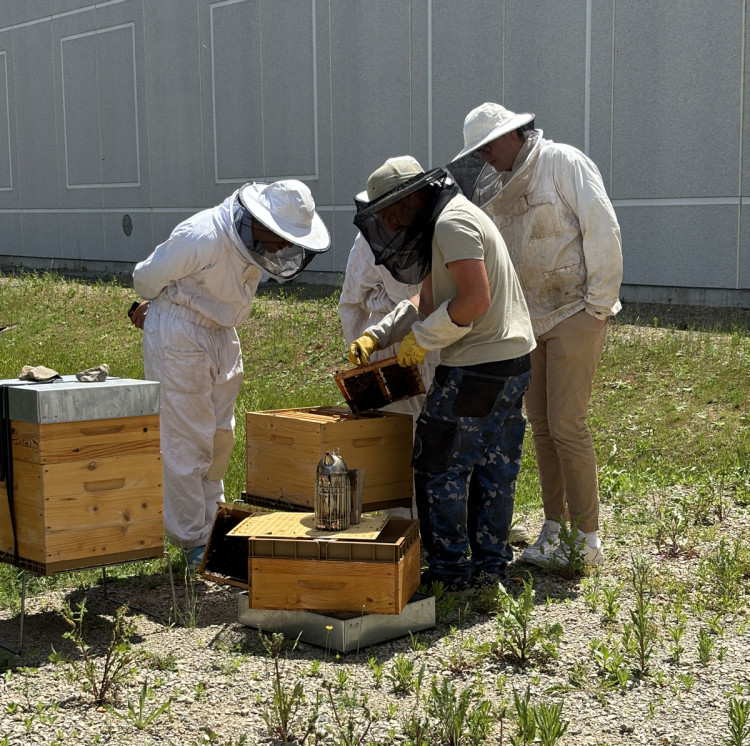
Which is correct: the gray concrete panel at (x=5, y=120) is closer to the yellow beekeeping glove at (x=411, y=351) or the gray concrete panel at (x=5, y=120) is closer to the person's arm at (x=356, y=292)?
the person's arm at (x=356, y=292)

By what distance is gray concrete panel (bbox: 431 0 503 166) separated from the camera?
1480 cm

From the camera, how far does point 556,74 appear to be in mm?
14141

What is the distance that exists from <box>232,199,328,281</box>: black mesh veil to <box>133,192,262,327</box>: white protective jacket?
0.12 feet

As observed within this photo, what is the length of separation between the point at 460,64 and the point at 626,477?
354 inches

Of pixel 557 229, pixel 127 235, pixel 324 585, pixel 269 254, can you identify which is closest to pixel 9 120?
pixel 127 235

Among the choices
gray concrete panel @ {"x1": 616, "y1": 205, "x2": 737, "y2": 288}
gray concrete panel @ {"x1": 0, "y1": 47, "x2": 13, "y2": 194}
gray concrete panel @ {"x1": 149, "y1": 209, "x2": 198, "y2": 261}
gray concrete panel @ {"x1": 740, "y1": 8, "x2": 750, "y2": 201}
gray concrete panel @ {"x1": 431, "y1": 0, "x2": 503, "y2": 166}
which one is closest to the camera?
gray concrete panel @ {"x1": 740, "y1": 8, "x2": 750, "y2": 201}

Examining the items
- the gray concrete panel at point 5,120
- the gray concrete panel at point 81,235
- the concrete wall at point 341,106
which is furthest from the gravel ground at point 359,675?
the gray concrete panel at point 5,120

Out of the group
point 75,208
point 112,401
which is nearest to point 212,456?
point 112,401

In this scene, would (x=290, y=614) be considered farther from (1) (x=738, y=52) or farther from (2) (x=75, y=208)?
(2) (x=75, y=208)

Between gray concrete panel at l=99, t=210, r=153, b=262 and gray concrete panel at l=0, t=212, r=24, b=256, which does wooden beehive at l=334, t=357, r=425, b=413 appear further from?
gray concrete panel at l=0, t=212, r=24, b=256

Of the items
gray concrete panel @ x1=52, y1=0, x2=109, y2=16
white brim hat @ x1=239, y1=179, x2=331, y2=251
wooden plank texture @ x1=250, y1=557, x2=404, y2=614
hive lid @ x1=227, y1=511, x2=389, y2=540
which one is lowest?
wooden plank texture @ x1=250, y1=557, x2=404, y2=614

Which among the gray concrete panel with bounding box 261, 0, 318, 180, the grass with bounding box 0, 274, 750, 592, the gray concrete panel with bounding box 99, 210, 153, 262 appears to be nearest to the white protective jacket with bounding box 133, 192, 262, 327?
the grass with bounding box 0, 274, 750, 592

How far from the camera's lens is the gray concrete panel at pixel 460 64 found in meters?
14.8

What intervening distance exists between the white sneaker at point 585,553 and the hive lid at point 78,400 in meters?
2.25
